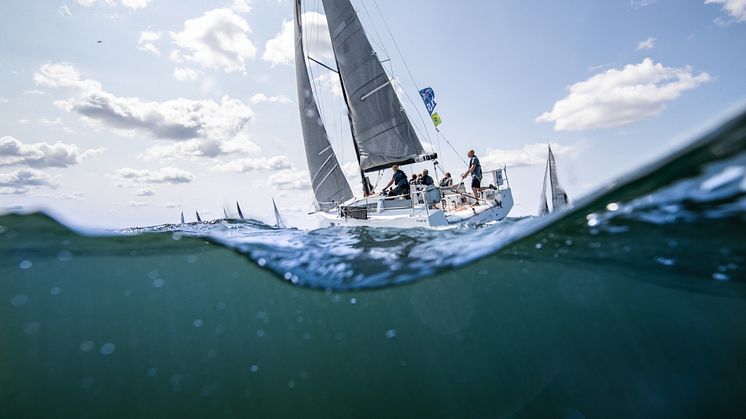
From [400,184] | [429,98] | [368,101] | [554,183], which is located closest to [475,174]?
[400,184]

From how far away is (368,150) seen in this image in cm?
1530

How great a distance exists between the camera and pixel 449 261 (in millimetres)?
5477

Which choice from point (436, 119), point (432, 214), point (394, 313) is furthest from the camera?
point (436, 119)

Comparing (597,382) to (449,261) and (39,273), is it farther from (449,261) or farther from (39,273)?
(39,273)

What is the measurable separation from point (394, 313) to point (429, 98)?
13792mm

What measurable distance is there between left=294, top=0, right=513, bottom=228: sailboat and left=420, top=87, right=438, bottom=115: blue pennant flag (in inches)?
152

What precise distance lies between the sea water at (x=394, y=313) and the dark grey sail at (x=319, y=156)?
10.2 m

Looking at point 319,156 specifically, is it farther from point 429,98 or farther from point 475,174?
point 475,174

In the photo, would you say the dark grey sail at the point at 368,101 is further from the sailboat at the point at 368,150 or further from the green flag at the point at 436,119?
the green flag at the point at 436,119

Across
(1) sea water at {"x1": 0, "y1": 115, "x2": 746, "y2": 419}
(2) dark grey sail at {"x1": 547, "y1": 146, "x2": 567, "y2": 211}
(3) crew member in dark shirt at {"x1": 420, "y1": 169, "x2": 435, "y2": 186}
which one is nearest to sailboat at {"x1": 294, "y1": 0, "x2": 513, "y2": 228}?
(3) crew member in dark shirt at {"x1": 420, "y1": 169, "x2": 435, "y2": 186}

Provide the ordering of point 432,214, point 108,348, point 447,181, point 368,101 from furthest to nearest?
point 368,101 < point 447,181 < point 432,214 < point 108,348

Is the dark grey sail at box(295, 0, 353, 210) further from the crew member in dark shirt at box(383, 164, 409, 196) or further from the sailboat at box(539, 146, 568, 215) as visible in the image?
the sailboat at box(539, 146, 568, 215)

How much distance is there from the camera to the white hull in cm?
953

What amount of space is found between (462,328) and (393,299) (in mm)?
2573
